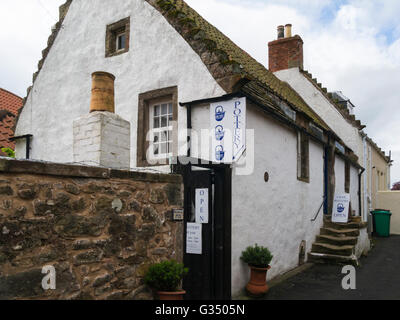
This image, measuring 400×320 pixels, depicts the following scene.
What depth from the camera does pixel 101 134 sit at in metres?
5.00

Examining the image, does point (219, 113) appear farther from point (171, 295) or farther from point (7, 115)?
point (7, 115)

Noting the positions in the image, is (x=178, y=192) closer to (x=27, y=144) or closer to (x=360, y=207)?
(x=27, y=144)

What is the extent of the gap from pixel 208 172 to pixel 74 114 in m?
5.50

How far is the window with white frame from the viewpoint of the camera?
8211 mm

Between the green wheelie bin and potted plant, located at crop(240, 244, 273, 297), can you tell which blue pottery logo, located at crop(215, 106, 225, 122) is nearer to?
potted plant, located at crop(240, 244, 273, 297)

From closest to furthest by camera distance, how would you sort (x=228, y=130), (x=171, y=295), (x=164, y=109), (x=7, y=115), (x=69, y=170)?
(x=69, y=170) < (x=171, y=295) < (x=228, y=130) < (x=164, y=109) < (x=7, y=115)

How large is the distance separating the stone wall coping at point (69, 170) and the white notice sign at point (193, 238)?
108 cm

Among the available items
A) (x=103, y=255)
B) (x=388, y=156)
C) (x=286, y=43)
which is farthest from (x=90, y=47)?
(x=388, y=156)

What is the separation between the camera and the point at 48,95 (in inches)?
417

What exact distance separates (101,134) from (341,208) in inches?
366

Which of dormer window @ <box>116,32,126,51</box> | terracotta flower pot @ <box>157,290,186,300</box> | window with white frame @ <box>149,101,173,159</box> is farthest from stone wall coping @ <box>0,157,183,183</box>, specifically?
dormer window @ <box>116,32,126,51</box>

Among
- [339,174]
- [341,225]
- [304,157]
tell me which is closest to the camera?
[304,157]

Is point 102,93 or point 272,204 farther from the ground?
point 102,93

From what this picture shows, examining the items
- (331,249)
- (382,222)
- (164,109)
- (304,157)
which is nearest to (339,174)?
(304,157)
